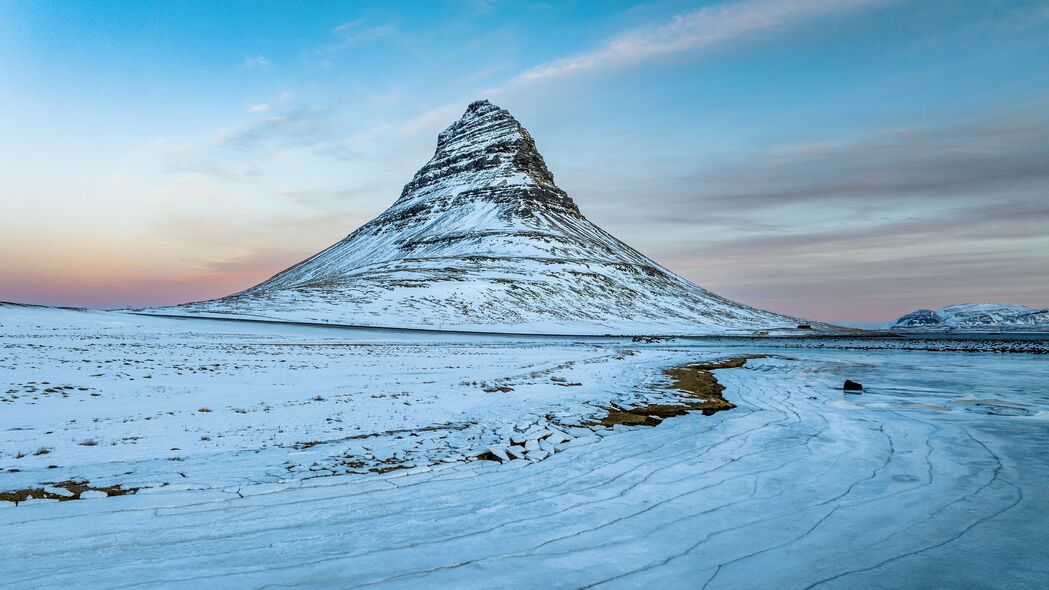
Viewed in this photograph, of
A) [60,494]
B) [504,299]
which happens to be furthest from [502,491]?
[504,299]

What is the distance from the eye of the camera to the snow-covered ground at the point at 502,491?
5875 millimetres

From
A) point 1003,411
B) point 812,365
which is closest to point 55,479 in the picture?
point 1003,411

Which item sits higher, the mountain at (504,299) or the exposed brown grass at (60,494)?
the mountain at (504,299)

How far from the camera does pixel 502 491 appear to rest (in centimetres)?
859

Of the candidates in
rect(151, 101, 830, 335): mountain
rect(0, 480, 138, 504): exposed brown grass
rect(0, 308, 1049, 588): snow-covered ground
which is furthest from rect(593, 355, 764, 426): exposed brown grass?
rect(151, 101, 830, 335): mountain

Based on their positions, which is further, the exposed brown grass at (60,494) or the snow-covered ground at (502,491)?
the exposed brown grass at (60,494)

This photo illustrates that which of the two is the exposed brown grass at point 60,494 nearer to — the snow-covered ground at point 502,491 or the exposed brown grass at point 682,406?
the snow-covered ground at point 502,491

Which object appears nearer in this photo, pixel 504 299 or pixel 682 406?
pixel 682 406

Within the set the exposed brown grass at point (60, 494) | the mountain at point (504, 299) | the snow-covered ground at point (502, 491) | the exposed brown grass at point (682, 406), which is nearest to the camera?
the snow-covered ground at point (502, 491)

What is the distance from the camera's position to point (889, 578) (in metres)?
5.73

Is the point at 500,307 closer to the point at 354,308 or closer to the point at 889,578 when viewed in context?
the point at 354,308

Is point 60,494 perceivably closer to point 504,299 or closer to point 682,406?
point 682,406

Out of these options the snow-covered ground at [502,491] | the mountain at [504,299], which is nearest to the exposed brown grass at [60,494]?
the snow-covered ground at [502,491]

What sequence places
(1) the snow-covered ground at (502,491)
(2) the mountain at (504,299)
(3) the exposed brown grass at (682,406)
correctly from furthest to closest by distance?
(2) the mountain at (504,299)
(3) the exposed brown grass at (682,406)
(1) the snow-covered ground at (502,491)
